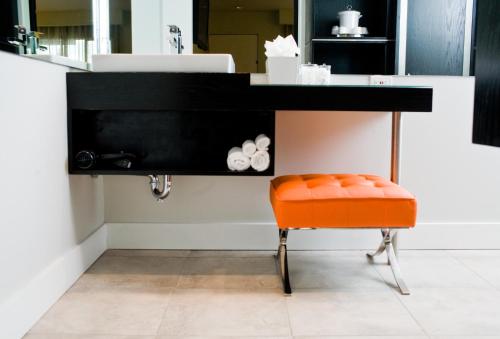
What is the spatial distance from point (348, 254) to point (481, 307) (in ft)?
2.15

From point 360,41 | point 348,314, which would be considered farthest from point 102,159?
point 360,41

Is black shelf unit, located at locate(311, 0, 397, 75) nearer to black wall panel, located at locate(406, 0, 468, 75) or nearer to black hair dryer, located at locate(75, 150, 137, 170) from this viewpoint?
black wall panel, located at locate(406, 0, 468, 75)

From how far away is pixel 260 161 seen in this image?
1767mm

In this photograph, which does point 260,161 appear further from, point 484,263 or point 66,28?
point 484,263

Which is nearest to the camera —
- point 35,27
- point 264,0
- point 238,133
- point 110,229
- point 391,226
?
point 391,226

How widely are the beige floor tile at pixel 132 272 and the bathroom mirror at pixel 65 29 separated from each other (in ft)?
2.73

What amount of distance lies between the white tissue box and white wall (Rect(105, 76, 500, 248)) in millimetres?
387

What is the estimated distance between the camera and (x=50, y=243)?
1.59 m

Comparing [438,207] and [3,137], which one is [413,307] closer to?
[438,207]

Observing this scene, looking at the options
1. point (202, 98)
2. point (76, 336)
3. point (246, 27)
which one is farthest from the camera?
point (246, 27)

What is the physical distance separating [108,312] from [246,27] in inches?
178

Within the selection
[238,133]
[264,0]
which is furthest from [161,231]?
[264,0]

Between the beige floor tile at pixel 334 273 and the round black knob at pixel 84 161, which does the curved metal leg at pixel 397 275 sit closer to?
the beige floor tile at pixel 334 273

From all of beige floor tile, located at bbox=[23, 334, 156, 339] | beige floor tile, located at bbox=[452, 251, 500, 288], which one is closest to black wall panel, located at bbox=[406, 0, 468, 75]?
beige floor tile, located at bbox=[452, 251, 500, 288]
